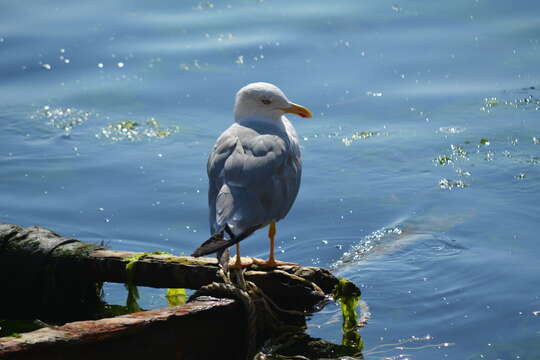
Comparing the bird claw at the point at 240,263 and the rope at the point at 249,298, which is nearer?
the rope at the point at 249,298

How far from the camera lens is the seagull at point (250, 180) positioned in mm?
4152

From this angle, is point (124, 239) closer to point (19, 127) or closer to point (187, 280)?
point (187, 280)

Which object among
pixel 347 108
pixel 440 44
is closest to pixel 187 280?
pixel 347 108

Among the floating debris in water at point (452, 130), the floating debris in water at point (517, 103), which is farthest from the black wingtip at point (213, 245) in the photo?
the floating debris in water at point (517, 103)

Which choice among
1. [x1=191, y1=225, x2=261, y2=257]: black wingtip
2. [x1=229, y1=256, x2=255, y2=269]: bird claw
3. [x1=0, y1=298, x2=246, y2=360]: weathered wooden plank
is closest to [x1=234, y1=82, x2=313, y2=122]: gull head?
[x1=229, y1=256, x2=255, y2=269]: bird claw

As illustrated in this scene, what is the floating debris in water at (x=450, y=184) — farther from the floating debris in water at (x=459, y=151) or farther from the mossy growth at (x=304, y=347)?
the mossy growth at (x=304, y=347)

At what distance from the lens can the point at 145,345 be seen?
3.65 meters

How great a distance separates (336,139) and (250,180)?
10.1ft

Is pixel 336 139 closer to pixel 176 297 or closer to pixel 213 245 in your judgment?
pixel 176 297

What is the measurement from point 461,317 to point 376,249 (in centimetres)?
98

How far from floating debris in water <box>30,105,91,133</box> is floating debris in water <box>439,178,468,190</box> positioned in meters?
2.92

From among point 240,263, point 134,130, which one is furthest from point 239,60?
point 240,263

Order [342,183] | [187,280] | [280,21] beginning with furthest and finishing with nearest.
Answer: [280,21], [342,183], [187,280]

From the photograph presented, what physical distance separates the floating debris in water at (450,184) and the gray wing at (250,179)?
206 cm
